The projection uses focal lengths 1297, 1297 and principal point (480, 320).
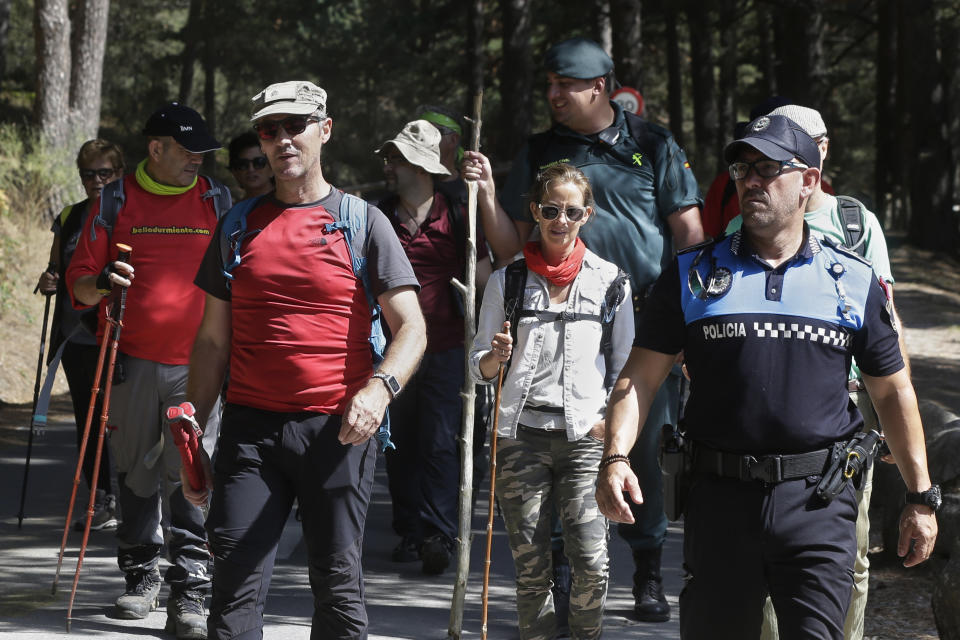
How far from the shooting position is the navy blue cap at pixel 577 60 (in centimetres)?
584

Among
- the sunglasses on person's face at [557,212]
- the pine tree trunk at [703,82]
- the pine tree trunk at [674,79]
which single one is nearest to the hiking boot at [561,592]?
the sunglasses on person's face at [557,212]

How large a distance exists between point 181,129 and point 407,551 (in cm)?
276

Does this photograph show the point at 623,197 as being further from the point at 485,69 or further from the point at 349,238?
the point at 485,69

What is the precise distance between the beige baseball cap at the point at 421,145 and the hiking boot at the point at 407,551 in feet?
6.80

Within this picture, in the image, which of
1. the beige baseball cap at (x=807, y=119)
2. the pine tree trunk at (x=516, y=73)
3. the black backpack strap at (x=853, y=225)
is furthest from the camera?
the pine tree trunk at (x=516, y=73)

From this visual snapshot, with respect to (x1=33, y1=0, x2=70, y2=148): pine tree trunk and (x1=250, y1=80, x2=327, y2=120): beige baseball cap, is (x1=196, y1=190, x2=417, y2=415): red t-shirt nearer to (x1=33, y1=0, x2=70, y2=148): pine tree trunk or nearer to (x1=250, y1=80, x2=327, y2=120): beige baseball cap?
(x1=250, y1=80, x2=327, y2=120): beige baseball cap

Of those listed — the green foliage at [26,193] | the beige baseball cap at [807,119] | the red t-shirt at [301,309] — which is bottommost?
the red t-shirt at [301,309]

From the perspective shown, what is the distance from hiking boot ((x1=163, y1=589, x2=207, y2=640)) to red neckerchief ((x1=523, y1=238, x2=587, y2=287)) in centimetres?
210

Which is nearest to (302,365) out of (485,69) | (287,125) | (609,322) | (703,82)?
(287,125)

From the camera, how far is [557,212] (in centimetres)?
522

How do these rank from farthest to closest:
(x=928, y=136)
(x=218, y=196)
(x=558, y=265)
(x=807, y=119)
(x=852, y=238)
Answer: (x=928, y=136) → (x=218, y=196) → (x=558, y=265) → (x=852, y=238) → (x=807, y=119)

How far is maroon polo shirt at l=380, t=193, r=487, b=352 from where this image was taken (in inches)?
283

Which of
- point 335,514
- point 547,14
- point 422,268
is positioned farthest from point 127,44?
point 335,514

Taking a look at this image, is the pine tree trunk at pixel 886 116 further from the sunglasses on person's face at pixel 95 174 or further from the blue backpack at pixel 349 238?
the blue backpack at pixel 349 238
